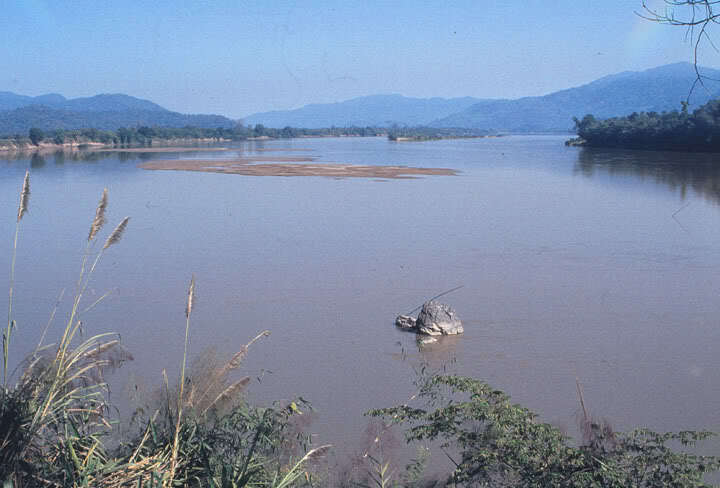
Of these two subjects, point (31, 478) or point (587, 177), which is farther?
point (587, 177)

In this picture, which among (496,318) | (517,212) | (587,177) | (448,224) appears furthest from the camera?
(587,177)

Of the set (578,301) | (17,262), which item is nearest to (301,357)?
(578,301)

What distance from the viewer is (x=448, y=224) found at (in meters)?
18.0

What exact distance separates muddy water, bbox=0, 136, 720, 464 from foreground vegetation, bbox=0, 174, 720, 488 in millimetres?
1322

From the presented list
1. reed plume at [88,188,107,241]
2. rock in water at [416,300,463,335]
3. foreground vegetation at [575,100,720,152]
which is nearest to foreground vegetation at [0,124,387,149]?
foreground vegetation at [575,100,720,152]

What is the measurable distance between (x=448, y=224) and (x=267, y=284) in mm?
7826

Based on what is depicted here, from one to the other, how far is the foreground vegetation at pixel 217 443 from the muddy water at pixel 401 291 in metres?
1.32

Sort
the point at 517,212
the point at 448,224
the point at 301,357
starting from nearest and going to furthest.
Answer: the point at 301,357
the point at 448,224
the point at 517,212

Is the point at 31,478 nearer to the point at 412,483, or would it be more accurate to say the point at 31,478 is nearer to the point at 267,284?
the point at 412,483

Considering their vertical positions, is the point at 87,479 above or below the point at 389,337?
above

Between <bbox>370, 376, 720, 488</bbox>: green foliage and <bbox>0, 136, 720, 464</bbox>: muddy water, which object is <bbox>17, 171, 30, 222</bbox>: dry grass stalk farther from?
<bbox>0, 136, 720, 464</bbox>: muddy water

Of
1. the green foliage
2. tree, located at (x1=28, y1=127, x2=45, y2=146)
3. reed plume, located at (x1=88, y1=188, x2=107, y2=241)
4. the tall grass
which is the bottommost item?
the green foliage

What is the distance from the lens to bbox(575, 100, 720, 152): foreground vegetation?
4888 cm

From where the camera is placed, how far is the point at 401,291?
11.1m
